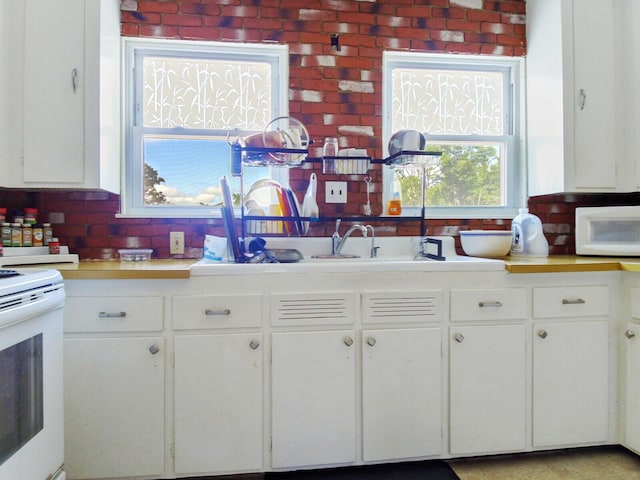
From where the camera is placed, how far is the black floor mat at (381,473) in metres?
1.59

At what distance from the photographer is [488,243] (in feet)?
6.82

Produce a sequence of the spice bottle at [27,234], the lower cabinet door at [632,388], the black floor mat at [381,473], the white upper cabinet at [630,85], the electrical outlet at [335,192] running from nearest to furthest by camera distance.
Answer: the black floor mat at [381,473]
the lower cabinet door at [632,388]
the spice bottle at [27,234]
the white upper cabinet at [630,85]
the electrical outlet at [335,192]

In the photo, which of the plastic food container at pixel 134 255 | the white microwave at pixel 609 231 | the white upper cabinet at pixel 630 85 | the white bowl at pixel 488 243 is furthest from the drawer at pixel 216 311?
the white upper cabinet at pixel 630 85

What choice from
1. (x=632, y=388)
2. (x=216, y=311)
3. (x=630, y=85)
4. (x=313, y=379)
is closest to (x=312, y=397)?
(x=313, y=379)

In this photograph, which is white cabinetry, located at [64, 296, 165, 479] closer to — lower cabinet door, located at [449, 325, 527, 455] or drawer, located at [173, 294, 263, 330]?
drawer, located at [173, 294, 263, 330]

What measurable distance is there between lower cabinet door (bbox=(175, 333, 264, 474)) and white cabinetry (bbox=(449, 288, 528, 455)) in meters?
0.86

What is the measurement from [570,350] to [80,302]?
2.11 meters

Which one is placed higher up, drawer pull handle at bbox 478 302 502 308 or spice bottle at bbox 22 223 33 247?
spice bottle at bbox 22 223 33 247

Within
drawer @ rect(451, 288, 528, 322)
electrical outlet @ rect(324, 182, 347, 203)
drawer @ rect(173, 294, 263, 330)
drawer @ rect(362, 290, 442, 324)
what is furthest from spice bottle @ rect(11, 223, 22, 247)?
drawer @ rect(451, 288, 528, 322)

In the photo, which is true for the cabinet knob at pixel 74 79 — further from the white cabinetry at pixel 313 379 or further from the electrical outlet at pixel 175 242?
the white cabinetry at pixel 313 379

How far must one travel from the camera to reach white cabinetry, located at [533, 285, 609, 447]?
5.62 ft

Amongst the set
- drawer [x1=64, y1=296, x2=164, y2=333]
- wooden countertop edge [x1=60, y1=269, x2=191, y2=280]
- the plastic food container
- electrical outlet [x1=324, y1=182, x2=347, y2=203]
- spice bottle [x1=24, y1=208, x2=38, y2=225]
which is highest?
electrical outlet [x1=324, y1=182, x2=347, y2=203]

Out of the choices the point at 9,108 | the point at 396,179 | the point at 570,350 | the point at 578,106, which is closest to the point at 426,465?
the point at 570,350

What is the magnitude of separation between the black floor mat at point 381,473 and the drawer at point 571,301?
80 centimetres
